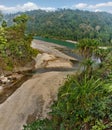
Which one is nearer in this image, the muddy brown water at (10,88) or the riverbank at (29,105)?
the riverbank at (29,105)

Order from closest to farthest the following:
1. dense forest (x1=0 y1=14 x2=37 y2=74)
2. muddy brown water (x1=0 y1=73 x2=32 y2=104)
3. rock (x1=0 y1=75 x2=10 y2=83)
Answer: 1. muddy brown water (x1=0 y1=73 x2=32 y2=104)
2. rock (x1=0 y1=75 x2=10 y2=83)
3. dense forest (x1=0 y1=14 x2=37 y2=74)

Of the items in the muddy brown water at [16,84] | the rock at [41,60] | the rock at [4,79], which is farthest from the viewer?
the rock at [41,60]

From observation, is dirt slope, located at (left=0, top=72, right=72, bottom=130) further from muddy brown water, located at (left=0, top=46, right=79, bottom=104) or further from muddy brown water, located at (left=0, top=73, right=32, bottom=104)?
muddy brown water, located at (left=0, top=46, right=79, bottom=104)

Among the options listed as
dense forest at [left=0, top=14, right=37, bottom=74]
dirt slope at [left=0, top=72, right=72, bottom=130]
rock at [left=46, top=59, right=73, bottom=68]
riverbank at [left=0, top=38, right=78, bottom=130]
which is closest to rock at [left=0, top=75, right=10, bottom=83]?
dense forest at [left=0, top=14, right=37, bottom=74]

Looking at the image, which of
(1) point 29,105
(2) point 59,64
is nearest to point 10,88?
(1) point 29,105

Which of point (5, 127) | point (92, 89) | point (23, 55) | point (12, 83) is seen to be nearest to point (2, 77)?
point (12, 83)

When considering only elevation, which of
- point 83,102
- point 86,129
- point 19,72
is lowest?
point 19,72

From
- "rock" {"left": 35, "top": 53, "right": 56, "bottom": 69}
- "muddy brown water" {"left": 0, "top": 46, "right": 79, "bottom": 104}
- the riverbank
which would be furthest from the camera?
"rock" {"left": 35, "top": 53, "right": 56, "bottom": 69}

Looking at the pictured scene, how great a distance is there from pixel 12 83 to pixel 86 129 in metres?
28.2

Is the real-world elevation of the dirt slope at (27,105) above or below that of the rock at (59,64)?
above

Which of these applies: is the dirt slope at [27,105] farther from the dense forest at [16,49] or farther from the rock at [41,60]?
the rock at [41,60]

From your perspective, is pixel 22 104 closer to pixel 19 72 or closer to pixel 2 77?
pixel 2 77

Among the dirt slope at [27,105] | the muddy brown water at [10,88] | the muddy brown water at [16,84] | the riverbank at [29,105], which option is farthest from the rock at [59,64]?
the dirt slope at [27,105]

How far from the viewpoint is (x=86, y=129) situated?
1455 centimetres
